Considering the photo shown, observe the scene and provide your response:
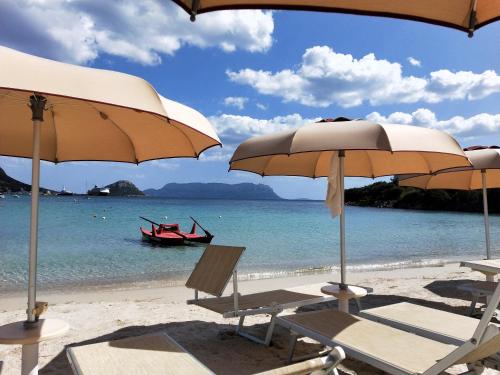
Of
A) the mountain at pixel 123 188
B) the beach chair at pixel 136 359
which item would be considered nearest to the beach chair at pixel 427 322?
the beach chair at pixel 136 359

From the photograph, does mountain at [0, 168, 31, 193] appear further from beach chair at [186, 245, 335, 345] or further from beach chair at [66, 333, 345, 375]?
beach chair at [66, 333, 345, 375]

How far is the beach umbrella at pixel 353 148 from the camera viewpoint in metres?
3.59

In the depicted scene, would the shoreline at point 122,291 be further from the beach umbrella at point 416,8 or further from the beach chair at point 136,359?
the beach umbrella at point 416,8

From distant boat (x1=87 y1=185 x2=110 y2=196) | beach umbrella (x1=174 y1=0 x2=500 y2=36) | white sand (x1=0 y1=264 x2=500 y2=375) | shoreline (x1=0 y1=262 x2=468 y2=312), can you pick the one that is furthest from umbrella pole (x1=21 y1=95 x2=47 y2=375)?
distant boat (x1=87 y1=185 x2=110 y2=196)

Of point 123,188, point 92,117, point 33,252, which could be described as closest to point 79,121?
point 92,117

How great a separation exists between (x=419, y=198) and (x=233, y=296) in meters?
79.8

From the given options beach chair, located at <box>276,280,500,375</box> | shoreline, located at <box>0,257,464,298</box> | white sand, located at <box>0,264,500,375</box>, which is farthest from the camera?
shoreline, located at <box>0,257,464,298</box>

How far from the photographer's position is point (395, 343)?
3.16 metres

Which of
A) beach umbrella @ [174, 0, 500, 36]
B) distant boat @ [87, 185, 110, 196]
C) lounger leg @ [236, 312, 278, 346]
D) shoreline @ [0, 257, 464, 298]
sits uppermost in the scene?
distant boat @ [87, 185, 110, 196]

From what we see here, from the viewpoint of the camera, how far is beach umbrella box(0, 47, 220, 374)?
192 centimetres


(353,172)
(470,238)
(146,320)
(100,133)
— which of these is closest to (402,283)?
(353,172)

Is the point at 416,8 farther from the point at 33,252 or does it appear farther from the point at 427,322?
the point at 427,322

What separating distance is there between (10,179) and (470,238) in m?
138

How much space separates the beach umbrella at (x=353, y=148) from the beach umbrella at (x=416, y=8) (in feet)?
5.07
